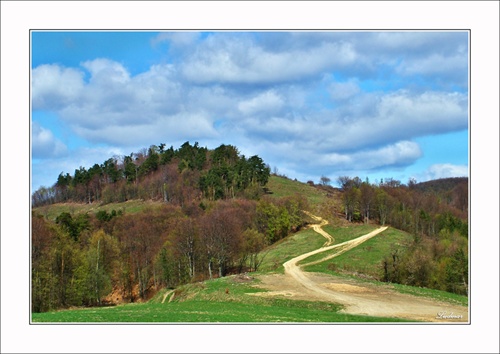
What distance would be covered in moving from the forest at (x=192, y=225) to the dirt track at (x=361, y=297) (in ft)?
62.9

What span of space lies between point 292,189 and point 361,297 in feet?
433

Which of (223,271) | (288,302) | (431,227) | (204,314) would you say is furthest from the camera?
(431,227)

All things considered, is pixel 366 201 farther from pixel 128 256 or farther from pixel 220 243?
pixel 128 256

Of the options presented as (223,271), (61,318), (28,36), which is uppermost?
(28,36)

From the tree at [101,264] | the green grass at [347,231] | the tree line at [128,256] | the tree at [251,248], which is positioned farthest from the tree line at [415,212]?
the tree at [101,264]

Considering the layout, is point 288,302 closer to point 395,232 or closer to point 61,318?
point 61,318

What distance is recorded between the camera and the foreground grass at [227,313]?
28.2 m

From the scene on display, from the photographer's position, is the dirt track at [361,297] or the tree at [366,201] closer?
the dirt track at [361,297]

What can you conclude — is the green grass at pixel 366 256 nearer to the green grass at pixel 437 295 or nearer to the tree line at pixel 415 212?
the tree line at pixel 415 212

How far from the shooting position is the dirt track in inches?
1268

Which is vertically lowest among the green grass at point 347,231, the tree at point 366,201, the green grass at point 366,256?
the green grass at point 366,256
